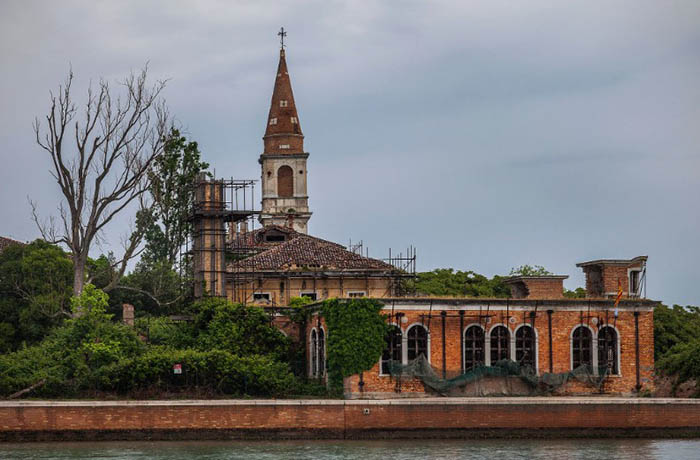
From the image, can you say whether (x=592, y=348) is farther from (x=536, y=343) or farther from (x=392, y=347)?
(x=392, y=347)

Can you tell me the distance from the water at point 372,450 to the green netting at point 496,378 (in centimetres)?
552

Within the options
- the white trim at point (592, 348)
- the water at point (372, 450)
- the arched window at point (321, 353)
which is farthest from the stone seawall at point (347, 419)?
the arched window at point (321, 353)

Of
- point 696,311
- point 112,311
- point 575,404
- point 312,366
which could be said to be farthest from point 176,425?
point 696,311

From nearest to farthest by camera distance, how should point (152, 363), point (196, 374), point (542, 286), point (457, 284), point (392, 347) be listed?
point (152, 363) → point (196, 374) → point (392, 347) → point (542, 286) → point (457, 284)

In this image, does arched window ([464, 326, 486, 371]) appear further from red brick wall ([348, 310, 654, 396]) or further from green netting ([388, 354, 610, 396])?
green netting ([388, 354, 610, 396])

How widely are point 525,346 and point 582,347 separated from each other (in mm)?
2282

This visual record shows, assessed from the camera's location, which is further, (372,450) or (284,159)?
(284,159)

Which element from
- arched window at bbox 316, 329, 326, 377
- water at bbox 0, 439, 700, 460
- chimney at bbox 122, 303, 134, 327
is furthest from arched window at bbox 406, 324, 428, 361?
chimney at bbox 122, 303, 134, 327

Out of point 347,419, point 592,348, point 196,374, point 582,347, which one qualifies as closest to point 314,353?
point 196,374

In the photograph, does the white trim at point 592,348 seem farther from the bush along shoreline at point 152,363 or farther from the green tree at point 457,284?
the green tree at point 457,284

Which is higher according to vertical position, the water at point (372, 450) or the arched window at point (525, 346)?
the arched window at point (525, 346)

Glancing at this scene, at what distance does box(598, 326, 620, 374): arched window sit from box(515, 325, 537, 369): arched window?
2.72 meters

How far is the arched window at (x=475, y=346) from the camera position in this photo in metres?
50.5

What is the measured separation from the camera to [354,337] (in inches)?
1925
